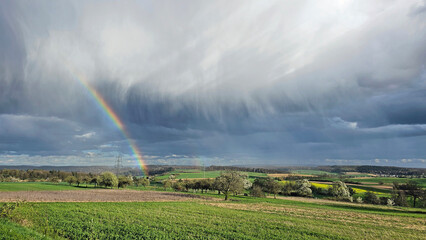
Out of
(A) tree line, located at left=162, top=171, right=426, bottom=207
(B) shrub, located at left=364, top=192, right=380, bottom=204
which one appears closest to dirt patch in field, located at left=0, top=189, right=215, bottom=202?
(A) tree line, located at left=162, top=171, right=426, bottom=207

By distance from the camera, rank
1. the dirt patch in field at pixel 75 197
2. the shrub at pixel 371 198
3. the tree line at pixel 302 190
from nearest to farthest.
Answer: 1. the dirt patch in field at pixel 75 197
2. the tree line at pixel 302 190
3. the shrub at pixel 371 198

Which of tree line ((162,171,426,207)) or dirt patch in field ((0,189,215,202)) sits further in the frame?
tree line ((162,171,426,207))

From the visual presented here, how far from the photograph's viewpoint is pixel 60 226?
2956cm

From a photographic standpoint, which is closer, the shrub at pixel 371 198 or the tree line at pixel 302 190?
the tree line at pixel 302 190

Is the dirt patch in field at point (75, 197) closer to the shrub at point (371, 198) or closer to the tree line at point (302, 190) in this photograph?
the tree line at point (302, 190)

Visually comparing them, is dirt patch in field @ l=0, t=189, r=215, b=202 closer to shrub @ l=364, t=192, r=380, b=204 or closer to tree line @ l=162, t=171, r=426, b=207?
tree line @ l=162, t=171, r=426, b=207

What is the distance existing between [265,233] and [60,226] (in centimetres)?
2620

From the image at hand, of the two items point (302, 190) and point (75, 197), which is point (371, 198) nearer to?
point (302, 190)

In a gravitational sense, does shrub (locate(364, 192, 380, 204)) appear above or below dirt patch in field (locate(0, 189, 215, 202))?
below

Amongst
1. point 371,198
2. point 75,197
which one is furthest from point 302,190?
point 75,197

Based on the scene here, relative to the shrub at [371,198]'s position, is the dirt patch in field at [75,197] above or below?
above

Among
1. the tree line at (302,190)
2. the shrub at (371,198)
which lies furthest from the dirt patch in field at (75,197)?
the shrub at (371,198)

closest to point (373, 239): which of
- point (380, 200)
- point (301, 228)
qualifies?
point (301, 228)

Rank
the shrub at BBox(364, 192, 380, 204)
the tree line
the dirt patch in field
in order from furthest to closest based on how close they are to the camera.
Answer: the shrub at BBox(364, 192, 380, 204) → the tree line → the dirt patch in field
